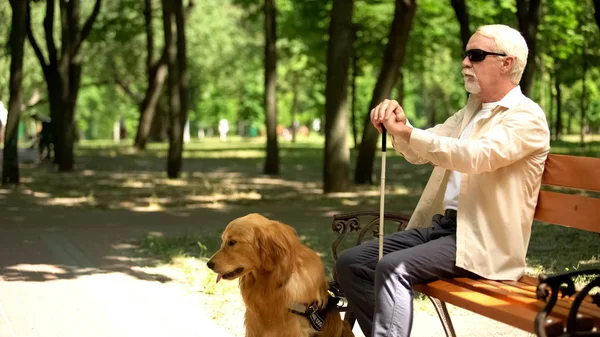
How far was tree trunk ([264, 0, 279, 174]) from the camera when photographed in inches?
883

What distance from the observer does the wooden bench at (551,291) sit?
3.86m

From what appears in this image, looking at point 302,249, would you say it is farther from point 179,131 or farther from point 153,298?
point 179,131

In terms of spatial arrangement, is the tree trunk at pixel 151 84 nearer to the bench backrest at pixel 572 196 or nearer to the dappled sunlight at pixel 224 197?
the dappled sunlight at pixel 224 197

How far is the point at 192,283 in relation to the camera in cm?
816

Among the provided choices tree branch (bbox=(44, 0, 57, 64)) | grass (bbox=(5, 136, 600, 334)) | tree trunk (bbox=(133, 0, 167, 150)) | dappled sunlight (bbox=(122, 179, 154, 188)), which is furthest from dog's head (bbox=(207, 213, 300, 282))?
tree trunk (bbox=(133, 0, 167, 150))

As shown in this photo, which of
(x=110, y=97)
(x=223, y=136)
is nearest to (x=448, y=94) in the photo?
(x=223, y=136)

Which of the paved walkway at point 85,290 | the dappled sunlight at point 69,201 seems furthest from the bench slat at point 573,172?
the dappled sunlight at point 69,201

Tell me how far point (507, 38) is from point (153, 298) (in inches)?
155

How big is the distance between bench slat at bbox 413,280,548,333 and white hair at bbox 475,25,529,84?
3.43ft

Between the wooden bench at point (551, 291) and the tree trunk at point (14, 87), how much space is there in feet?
44.8

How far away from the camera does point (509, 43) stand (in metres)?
4.62

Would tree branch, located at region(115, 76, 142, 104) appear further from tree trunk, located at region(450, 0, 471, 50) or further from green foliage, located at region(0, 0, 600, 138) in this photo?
tree trunk, located at region(450, 0, 471, 50)

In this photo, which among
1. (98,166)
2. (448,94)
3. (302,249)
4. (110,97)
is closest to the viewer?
(302,249)

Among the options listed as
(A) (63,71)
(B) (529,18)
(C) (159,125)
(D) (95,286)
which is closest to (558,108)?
(C) (159,125)
